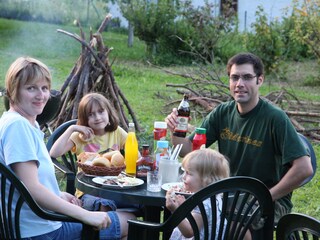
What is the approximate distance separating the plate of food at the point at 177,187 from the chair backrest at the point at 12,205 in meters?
0.62

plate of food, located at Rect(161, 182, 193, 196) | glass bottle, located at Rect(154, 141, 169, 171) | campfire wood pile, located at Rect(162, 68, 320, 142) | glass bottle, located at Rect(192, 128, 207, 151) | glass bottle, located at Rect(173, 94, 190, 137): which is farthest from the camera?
campfire wood pile, located at Rect(162, 68, 320, 142)

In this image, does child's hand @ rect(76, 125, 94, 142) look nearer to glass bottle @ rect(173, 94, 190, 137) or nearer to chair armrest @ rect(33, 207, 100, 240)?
glass bottle @ rect(173, 94, 190, 137)

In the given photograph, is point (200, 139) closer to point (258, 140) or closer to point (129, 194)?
point (258, 140)

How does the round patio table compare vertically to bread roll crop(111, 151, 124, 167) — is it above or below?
below

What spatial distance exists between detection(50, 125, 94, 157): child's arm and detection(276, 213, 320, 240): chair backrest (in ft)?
5.81

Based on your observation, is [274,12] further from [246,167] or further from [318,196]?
[246,167]

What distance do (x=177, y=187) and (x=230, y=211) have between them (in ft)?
1.87

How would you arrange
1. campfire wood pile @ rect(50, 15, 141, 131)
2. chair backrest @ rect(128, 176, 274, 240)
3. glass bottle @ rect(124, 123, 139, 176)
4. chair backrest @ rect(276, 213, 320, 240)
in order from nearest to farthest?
chair backrest @ rect(276, 213, 320, 240), chair backrest @ rect(128, 176, 274, 240), glass bottle @ rect(124, 123, 139, 176), campfire wood pile @ rect(50, 15, 141, 131)

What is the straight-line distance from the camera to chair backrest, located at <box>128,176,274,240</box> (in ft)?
9.83

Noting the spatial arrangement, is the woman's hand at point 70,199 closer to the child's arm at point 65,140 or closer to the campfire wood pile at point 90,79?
the child's arm at point 65,140

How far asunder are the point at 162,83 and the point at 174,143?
1029 cm

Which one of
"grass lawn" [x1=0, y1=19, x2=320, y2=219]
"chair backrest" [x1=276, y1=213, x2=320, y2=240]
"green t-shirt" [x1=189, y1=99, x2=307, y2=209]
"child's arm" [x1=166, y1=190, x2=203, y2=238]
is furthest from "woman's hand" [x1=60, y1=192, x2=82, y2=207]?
"grass lawn" [x1=0, y1=19, x2=320, y2=219]

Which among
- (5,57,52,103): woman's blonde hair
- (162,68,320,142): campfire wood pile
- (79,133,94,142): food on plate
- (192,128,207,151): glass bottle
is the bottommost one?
(162,68,320,142): campfire wood pile

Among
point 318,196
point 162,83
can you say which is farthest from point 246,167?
point 162,83
